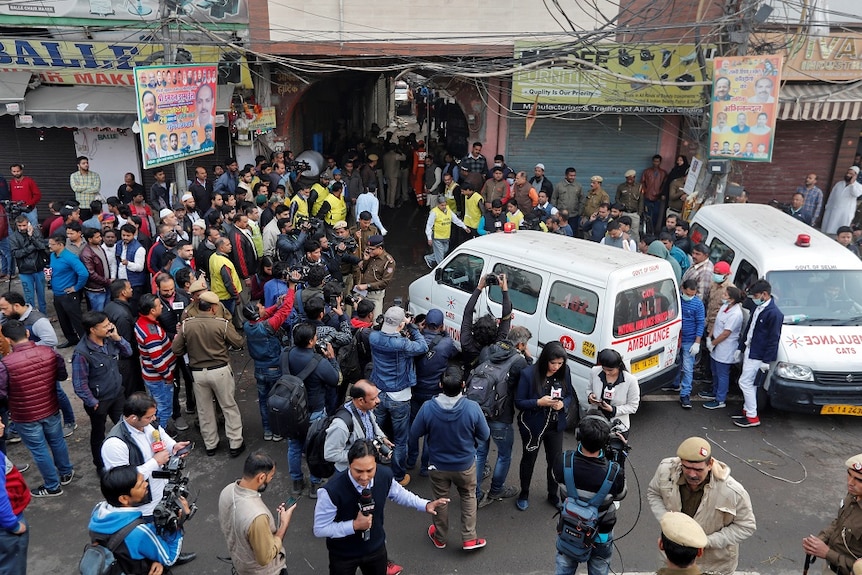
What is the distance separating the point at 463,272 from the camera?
8.34 m

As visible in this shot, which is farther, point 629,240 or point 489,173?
Answer: point 489,173

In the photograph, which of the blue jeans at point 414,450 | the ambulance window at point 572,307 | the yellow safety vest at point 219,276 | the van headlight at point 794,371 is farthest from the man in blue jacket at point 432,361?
the van headlight at point 794,371

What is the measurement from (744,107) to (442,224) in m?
5.14

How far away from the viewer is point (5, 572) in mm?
4445

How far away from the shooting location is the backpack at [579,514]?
4172mm

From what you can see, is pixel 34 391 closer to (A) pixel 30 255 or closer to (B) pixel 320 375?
(B) pixel 320 375

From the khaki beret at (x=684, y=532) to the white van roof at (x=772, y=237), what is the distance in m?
5.51

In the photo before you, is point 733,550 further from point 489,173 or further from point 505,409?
point 489,173

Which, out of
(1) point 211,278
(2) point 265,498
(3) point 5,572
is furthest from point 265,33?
(3) point 5,572

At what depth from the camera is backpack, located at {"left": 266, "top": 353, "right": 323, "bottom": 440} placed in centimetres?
532

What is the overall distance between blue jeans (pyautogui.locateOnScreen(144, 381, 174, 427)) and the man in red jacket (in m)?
0.85

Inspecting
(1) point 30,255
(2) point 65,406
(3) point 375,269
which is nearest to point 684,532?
(2) point 65,406

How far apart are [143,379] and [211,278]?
2044mm

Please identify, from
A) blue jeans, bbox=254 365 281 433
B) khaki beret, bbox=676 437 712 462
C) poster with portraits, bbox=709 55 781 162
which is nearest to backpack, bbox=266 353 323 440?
blue jeans, bbox=254 365 281 433
